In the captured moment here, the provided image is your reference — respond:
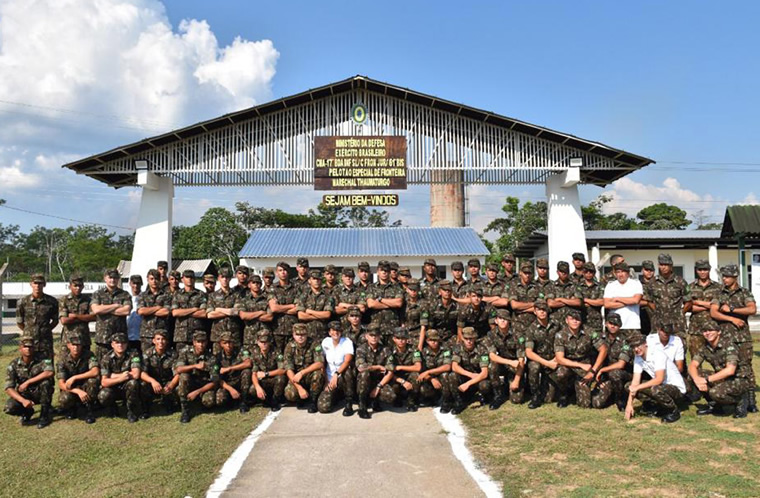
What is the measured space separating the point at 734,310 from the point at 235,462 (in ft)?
19.4

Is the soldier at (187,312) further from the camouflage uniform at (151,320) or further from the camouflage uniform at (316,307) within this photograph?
the camouflage uniform at (316,307)

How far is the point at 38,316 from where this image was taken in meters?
7.36

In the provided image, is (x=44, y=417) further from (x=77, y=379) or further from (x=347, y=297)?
(x=347, y=297)

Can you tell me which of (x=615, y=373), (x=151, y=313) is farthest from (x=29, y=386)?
(x=615, y=373)

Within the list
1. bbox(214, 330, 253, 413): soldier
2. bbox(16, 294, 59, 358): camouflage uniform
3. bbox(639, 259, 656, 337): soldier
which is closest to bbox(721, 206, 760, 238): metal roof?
bbox(639, 259, 656, 337): soldier

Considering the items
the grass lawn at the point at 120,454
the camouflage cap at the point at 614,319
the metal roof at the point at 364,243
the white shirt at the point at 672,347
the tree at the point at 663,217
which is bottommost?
the grass lawn at the point at 120,454

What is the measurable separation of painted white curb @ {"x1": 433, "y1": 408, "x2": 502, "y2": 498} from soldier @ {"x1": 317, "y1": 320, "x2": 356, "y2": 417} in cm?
108

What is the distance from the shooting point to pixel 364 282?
25.5ft

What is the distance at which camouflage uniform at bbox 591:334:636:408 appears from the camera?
641cm

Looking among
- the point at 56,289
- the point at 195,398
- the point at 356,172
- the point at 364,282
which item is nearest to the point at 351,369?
the point at 364,282

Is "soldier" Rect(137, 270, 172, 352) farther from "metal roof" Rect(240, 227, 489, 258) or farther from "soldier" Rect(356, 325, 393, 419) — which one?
"metal roof" Rect(240, 227, 489, 258)

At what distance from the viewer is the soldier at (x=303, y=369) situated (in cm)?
684

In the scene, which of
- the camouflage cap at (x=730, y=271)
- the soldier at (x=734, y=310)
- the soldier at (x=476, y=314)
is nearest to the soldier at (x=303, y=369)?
the soldier at (x=476, y=314)

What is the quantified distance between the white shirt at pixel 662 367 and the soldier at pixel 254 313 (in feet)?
15.2
